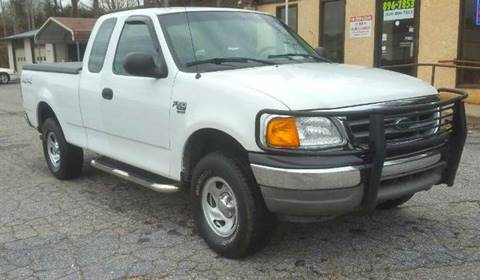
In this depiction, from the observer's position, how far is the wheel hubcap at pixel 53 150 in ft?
22.8

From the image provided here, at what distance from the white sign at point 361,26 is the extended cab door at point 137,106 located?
985cm

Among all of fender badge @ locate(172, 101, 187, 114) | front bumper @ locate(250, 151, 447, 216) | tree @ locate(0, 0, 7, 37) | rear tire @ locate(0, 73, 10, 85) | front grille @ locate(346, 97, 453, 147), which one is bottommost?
rear tire @ locate(0, 73, 10, 85)

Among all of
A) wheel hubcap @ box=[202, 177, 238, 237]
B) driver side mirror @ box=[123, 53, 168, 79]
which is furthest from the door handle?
wheel hubcap @ box=[202, 177, 238, 237]

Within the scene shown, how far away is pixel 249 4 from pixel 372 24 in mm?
4750

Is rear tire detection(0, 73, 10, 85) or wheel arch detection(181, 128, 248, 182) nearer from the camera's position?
wheel arch detection(181, 128, 248, 182)

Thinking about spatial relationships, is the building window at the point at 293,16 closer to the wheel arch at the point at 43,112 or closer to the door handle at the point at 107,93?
the wheel arch at the point at 43,112

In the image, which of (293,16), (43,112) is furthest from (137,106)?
(293,16)

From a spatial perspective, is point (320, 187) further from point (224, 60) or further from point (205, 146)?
point (224, 60)

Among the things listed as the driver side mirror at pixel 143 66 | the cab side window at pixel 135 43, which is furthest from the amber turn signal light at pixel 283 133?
the cab side window at pixel 135 43

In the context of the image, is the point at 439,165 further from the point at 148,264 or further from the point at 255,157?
the point at 148,264

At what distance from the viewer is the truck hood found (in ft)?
12.1

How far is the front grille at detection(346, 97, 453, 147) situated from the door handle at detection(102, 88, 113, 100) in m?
2.51

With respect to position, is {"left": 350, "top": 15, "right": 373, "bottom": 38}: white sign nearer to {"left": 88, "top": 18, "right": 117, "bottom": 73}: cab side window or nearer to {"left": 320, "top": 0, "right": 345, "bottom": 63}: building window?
{"left": 320, "top": 0, "right": 345, "bottom": 63}: building window

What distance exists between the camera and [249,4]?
17.5 metres
